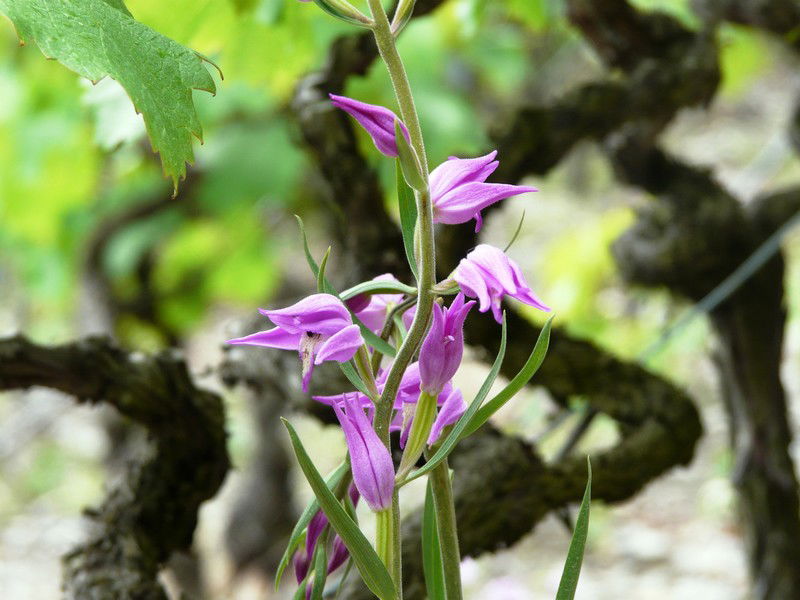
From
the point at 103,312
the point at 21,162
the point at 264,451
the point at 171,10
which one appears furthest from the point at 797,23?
the point at 264,451

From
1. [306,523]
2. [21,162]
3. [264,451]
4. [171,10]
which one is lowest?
[264,451]

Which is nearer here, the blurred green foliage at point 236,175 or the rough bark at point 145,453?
the rough bark at point 145,453

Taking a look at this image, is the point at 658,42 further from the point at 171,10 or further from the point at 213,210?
the point at 213,210

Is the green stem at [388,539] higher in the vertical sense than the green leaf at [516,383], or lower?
lower

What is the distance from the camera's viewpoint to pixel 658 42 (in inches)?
29.4

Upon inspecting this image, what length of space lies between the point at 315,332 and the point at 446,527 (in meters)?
0.09

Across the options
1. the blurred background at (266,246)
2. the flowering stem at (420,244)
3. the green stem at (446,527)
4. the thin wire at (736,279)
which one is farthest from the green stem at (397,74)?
the thin wire at (736,279)

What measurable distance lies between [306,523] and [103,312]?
1.62 m

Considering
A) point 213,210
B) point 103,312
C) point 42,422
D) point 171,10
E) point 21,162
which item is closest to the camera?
point 171,10

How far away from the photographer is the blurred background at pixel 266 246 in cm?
83

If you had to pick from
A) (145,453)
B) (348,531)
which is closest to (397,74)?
(348,531)

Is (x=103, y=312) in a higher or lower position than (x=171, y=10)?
lower

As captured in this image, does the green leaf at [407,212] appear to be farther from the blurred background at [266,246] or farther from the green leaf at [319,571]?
the blurred background at [266,246]

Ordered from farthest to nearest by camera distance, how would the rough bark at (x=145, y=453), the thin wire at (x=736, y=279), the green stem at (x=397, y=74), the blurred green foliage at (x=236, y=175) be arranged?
the blurred green foliage at (x=236, y=175) < the thin wire at (x=736, y=279) < the rough bark at (x=145, y=453) < the green stem at (x=397, y=74)
